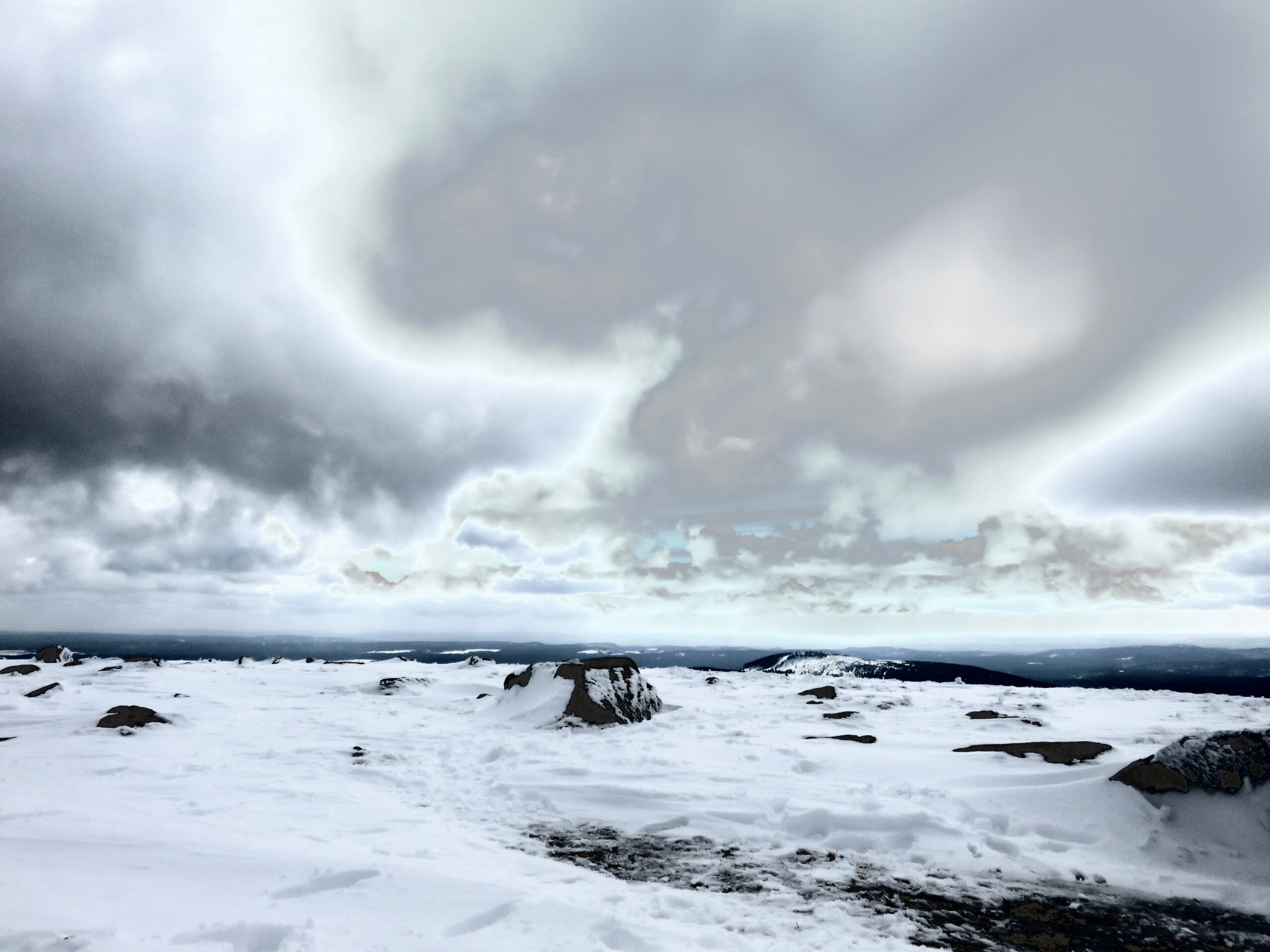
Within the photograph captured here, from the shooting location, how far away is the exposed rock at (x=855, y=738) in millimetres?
10859

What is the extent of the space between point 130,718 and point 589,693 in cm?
964

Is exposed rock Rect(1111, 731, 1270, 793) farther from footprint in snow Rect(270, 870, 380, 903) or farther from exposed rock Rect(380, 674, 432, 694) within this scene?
exposed rock Rect(380, 674, 432, 694)

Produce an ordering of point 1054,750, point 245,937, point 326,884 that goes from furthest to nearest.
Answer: point 1054,750, point 326,884, point 245,937

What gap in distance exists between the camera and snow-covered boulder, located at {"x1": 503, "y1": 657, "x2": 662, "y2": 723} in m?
13.5

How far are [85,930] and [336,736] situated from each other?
357 inches

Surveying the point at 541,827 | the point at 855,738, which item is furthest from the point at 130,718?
the point at 855,738

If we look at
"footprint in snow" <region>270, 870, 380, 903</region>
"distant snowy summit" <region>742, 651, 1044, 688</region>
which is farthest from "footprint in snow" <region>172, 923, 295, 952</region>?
"distant snowy summit" <region>742, 651, 1044, 688</region>

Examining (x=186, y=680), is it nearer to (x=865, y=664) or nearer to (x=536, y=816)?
(x=536, y=816)

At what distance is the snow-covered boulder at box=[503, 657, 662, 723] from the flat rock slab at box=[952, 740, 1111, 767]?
727 cm

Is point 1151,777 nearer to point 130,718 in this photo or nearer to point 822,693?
point 822,693

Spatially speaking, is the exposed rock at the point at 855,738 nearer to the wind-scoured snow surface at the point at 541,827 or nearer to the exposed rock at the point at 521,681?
the wind-scoured snow surface at the point at 541,827

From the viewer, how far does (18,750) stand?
9.66 m

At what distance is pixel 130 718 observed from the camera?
11.6 metres

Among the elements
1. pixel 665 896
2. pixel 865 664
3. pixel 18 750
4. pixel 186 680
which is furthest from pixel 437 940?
pixel 865 664
